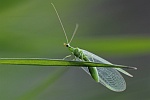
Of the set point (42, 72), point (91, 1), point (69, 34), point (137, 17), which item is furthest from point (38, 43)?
point (137, 17)

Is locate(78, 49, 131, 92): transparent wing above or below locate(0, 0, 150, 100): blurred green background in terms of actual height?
below

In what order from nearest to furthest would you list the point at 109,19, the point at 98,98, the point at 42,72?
the point at 98,98, the point at 42,72, the point at 109,19

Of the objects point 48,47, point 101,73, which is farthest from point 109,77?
point 48,47

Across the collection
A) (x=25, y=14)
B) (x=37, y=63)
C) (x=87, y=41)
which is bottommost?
(x=37, y=63)

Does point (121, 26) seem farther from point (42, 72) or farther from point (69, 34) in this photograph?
point (42, 72)

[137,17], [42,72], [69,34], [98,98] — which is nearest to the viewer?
[98,98]

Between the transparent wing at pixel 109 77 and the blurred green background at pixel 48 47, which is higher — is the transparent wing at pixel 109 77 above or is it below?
below

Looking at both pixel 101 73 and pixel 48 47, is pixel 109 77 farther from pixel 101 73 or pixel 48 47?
pixel 48 47

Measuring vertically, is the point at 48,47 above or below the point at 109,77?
above
